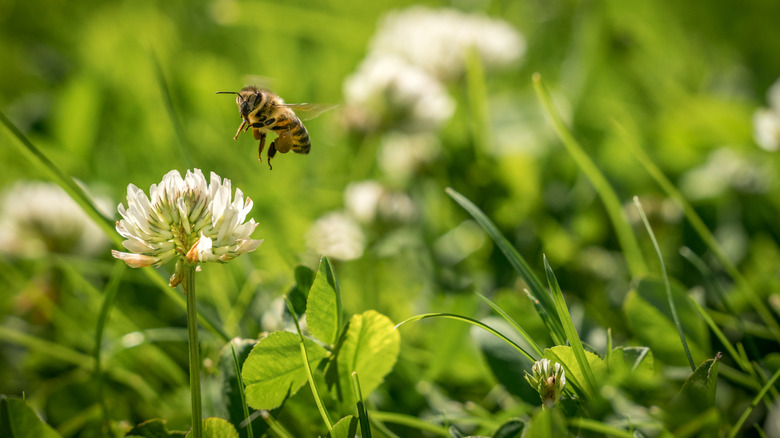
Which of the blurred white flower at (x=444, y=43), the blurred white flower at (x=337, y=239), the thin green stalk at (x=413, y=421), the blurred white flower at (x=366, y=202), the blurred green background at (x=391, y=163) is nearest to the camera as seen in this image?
the thin green stalk at (x=413, y=421)

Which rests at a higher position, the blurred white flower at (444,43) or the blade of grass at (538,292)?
the blurred white flower at (444,43)

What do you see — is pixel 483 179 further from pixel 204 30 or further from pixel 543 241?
pixel 204 30

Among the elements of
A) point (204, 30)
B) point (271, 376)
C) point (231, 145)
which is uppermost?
point (204, 30)

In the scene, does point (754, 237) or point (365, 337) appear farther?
point (754, 237)

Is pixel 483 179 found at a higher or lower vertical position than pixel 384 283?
higher

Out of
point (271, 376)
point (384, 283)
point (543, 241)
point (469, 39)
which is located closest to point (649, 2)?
point (469, 39)

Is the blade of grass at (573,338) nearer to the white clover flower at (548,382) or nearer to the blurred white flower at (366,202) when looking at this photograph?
the white clover flower at (548,382)

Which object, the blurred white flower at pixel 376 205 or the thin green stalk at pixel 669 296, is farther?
the blurred white flower at pixel 376 205

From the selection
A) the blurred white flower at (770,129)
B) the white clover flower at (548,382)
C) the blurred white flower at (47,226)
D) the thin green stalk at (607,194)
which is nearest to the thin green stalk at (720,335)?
the white clover flower at (548,382)
